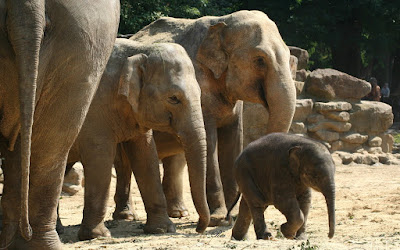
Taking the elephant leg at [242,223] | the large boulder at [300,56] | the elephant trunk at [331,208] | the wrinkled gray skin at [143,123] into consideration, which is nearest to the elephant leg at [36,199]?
the elephant trunk at [331,208]

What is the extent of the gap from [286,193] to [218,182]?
211 centimetres

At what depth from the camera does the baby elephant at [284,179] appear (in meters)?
6.91

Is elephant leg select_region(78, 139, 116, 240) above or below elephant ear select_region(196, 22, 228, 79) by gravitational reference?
below

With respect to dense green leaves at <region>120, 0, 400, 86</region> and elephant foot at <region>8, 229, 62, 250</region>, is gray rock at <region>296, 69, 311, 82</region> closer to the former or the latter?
dense green leaves at <region>120, 0, 400, 86</region>

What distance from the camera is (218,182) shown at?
29.8ft

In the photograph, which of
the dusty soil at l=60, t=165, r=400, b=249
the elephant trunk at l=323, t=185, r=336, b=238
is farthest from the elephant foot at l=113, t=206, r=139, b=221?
the elephant trunk at l=323, t=185, r=336, b=238

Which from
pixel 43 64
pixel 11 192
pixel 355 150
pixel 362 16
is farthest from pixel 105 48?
pixel 362 16

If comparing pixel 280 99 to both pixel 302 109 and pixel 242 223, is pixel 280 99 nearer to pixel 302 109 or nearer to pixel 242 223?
pixel 242 223

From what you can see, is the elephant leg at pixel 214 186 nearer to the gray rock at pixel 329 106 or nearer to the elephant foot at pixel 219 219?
the elephant foot at pixel 219 219

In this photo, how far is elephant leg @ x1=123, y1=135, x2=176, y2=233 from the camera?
8086 millimetres

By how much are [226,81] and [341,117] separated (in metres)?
5.78

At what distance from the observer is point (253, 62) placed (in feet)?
30.8

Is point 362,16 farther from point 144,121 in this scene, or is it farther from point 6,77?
point 6,77

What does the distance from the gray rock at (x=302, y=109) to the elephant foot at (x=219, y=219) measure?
571 centimetres
